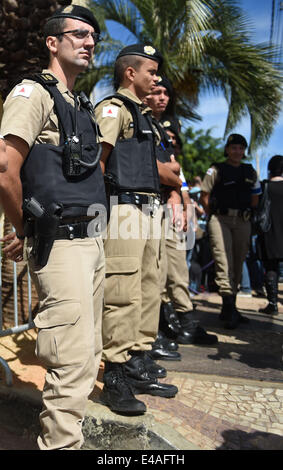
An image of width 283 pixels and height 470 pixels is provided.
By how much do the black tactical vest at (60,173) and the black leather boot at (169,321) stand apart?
231cm

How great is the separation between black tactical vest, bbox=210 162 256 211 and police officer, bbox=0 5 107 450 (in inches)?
131

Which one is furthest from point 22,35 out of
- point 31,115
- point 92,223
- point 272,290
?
point 272,290

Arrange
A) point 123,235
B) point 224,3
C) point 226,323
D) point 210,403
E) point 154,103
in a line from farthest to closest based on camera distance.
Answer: point 224,3 → point 226,323 → point 154,103 → point 210,403 → point 123,235

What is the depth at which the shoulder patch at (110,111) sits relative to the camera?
2.67 metres

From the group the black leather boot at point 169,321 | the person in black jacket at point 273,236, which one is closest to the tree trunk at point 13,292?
the black leather boot at point 169,321

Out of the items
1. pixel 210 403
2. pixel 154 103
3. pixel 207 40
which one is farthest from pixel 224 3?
pixel 210 403

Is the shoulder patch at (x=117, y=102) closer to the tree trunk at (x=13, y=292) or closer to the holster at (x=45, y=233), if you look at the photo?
the holster at (x=45, y=233)

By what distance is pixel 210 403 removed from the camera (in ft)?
9.62

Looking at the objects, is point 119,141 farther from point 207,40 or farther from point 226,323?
point 207,40

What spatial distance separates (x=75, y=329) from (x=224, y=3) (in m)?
9.70

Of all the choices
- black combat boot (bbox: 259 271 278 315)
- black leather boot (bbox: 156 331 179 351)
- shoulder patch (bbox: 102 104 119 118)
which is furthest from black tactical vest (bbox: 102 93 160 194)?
black combat boot (bbox: 259 271 278 315)

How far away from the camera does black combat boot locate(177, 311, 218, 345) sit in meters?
4.21

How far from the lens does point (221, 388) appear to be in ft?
10.5

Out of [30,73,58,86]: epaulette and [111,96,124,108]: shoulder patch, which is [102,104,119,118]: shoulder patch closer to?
[111,96,124,108]: shoulder patch
